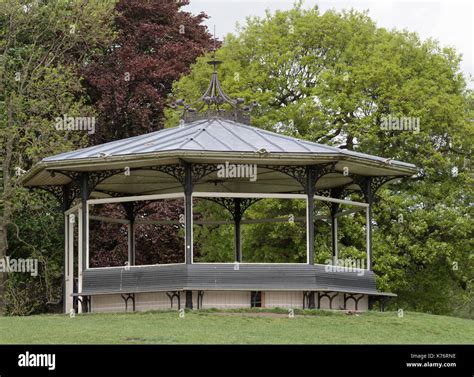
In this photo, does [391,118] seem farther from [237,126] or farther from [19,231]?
[19,231]

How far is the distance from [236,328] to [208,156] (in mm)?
5040

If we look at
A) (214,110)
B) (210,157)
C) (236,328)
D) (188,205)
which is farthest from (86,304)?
(214,110)

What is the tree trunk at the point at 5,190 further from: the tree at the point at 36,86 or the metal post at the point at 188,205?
the metal post at the point at 188,205

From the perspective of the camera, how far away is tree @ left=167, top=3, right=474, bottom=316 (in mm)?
40938

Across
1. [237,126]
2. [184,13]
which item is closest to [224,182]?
[237,126]

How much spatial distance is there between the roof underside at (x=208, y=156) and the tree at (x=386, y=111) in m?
7.55

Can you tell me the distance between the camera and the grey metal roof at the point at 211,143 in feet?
95.1

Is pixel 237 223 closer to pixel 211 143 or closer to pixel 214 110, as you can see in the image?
pixel 214 110

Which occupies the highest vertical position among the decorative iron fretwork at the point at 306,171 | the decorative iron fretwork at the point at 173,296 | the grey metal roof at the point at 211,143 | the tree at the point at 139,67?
the tree at the point at 139,67

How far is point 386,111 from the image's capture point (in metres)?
42.2

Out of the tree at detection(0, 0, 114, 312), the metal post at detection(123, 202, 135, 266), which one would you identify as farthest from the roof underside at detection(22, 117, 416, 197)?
the tree at detection(0, 0, 114, 312)

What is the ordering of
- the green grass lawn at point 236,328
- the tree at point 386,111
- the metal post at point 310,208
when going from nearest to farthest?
the green grass lawn at point 236,328 → the metal post at point 310,208 → the tree at point 386,111

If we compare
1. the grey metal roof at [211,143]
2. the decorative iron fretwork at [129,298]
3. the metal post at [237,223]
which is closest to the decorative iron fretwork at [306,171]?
the grey metal roof at [211,143]

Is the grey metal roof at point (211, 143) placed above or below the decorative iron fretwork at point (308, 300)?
above
